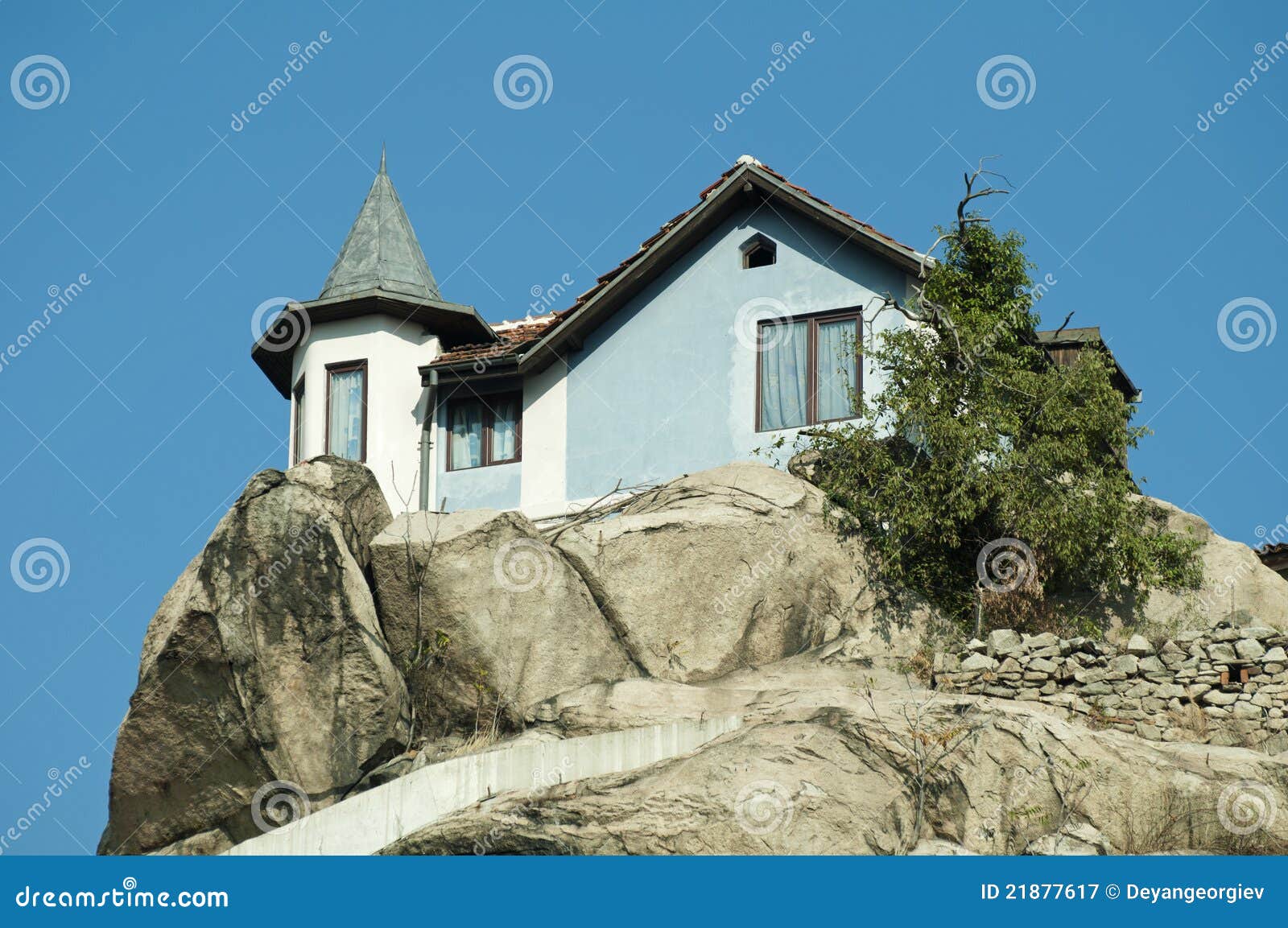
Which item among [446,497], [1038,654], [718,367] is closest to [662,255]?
[718,367]

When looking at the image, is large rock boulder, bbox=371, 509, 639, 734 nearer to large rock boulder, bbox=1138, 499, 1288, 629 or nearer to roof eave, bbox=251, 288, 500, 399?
roof eave, bbox=251, 288, 500, 399

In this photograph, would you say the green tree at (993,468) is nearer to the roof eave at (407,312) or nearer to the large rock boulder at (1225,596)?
the large rock boulder at (1225,596)

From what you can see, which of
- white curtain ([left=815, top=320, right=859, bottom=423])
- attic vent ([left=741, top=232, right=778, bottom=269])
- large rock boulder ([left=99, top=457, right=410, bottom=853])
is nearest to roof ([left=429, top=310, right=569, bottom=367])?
attic vent ([left=741, top=232, right=778, bottom=269])

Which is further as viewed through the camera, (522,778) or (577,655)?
(577,655)

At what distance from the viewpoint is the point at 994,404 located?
26188mm

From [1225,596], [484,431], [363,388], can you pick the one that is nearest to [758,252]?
[484,431]

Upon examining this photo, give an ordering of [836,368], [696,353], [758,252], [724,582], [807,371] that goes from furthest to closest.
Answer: [758,252], [696,353], [807,371], [836,368], [724,582]

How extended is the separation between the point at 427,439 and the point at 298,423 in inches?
111

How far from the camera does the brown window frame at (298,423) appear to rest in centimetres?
3169

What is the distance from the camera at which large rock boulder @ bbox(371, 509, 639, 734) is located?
24672 millimetres

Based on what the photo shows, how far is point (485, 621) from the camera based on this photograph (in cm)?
2497

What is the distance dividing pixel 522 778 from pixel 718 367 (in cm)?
1022

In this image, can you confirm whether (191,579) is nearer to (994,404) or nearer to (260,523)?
(260,523)

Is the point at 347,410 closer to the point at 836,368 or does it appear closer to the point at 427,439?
the point at 427,439
